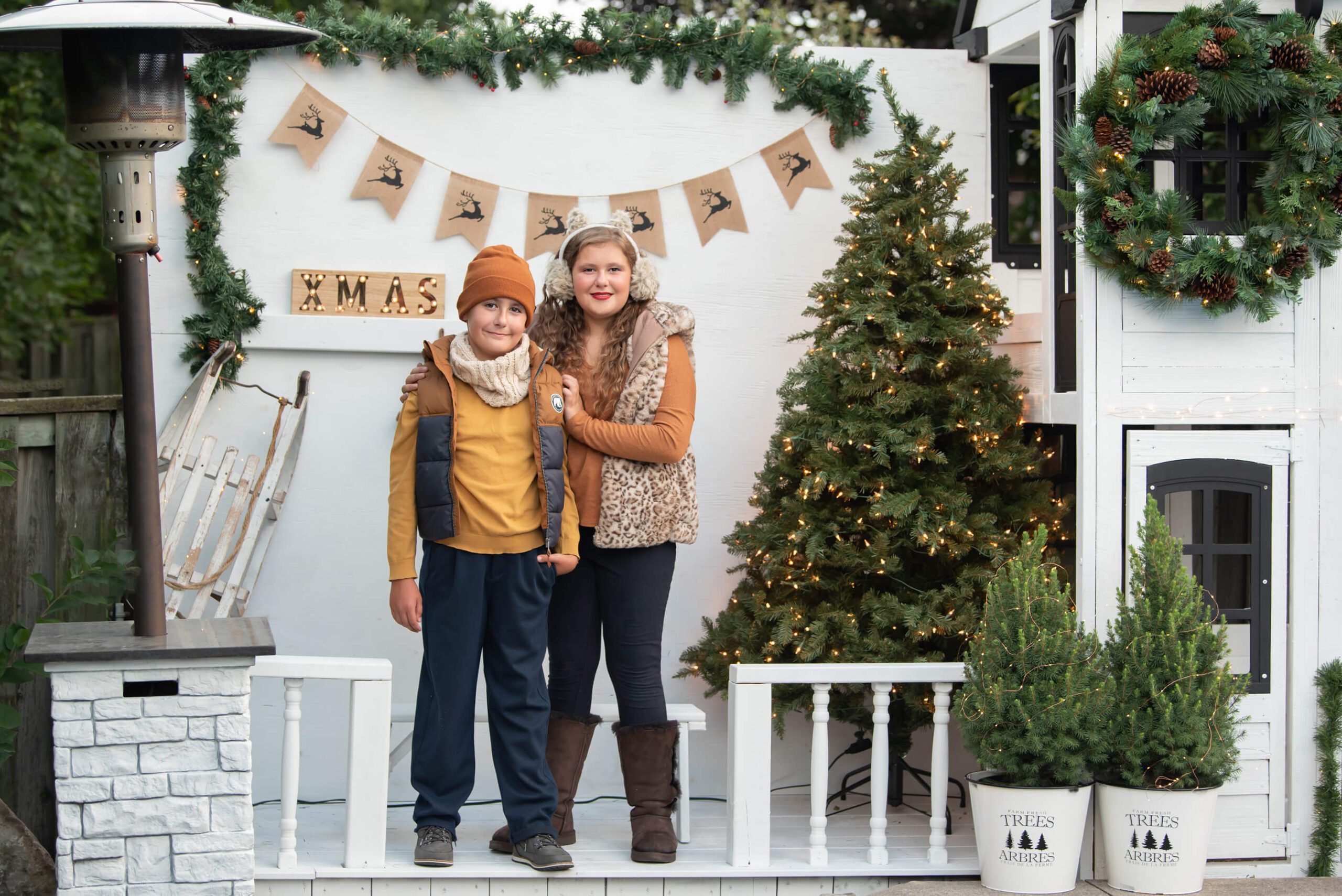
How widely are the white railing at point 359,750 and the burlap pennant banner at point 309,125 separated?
65.8 inches

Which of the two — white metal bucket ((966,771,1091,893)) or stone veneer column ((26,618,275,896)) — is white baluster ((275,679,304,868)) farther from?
white metal bucket ((966,771,1091,893))

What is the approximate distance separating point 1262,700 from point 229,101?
134 inches

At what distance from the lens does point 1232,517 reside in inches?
148

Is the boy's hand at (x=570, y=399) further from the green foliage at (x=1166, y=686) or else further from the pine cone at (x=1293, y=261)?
the pine cone at (x=1293, y=261)

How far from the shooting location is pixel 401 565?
10.7 feet

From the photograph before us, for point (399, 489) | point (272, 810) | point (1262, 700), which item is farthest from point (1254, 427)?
point (272, 810)

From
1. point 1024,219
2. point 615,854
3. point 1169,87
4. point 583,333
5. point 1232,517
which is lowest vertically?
point 615,854

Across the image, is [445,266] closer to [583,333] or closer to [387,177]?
[387,177]

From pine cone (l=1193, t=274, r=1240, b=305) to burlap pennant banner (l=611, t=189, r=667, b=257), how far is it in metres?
1.61

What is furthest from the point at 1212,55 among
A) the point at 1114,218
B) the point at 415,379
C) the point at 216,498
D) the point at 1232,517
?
the point at 216,498

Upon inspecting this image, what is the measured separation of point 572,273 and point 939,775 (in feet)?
5.12

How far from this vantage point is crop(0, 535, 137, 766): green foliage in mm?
3119

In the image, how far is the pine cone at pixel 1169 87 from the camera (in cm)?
348

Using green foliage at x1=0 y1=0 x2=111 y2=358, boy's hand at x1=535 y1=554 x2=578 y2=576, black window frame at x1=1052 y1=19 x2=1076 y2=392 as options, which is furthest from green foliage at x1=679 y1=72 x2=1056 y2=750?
green foliage at x1=0 y1=0 x2=111 y2=358
